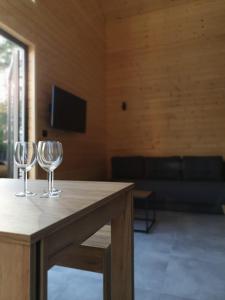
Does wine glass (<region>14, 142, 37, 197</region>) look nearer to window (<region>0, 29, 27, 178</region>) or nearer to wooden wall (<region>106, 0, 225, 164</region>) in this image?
window (<region>0, 29, 27, 178</region>)

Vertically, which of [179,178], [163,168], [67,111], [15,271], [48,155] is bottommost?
[179,178]

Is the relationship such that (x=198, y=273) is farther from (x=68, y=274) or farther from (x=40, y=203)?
(x=40, y=203)

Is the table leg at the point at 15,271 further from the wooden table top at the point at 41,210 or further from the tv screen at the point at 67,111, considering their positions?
the tv screen at the point at 67,111

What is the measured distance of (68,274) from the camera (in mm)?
2016

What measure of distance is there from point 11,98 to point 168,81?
333 centimetres

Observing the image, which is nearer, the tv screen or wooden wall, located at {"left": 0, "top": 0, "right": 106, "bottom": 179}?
wooden wall, located at {"left": 0, "top": 0, "right": 106, "bottom": 179}

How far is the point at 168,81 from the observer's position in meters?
5.12

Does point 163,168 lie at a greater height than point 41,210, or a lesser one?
lesser

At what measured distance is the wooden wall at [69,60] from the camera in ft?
9.96

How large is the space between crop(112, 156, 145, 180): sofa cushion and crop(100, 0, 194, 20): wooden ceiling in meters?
3.13

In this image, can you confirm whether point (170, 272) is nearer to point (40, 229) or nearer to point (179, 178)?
point (40, 229)

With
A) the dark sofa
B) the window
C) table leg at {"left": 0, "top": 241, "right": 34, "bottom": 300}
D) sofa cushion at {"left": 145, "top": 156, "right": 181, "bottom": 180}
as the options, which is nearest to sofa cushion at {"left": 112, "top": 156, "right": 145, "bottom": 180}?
the dark sofa

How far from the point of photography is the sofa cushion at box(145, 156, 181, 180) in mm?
4758

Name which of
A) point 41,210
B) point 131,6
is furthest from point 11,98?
point 131,6
